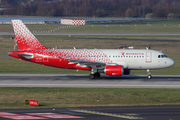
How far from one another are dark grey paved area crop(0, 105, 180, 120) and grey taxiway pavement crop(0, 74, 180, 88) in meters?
11.3

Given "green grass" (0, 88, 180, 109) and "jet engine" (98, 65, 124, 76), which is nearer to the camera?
"green grass" (0, 88, 180, 109)

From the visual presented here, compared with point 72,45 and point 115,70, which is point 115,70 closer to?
point 115,70

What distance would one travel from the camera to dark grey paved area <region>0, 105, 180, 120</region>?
24.1 m

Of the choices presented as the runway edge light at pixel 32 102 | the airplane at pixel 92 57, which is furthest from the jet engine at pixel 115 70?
the runway edge light at pixel 32 102

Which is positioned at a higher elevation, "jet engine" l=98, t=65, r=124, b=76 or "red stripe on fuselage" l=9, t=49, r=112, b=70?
"red stripe on fuselage" l=9, t=49, r=112, b=70

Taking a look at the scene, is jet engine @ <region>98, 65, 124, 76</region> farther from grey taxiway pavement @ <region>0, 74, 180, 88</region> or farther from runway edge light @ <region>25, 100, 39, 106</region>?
runway edge light @ <region>25, 100, 39, 106</region>

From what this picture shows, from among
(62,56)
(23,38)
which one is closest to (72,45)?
(23,38)

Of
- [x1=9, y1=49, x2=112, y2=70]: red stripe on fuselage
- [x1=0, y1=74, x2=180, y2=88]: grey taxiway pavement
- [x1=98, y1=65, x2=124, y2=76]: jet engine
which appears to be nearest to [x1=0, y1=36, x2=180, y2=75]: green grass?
[x1=0, y1=74, x2=180, y2=88]: grey taxiway pavement

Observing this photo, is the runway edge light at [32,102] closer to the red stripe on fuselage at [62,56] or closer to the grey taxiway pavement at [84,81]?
the grey taxiway pavement at [84,81]

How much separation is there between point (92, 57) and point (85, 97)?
1283 centimetres

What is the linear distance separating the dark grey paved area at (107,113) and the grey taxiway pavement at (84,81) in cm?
1131

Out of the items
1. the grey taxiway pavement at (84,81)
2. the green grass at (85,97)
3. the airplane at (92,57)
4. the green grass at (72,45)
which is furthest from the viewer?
the green grass at (72,45)

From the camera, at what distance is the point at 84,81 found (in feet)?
138

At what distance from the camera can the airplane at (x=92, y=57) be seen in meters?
43.2
